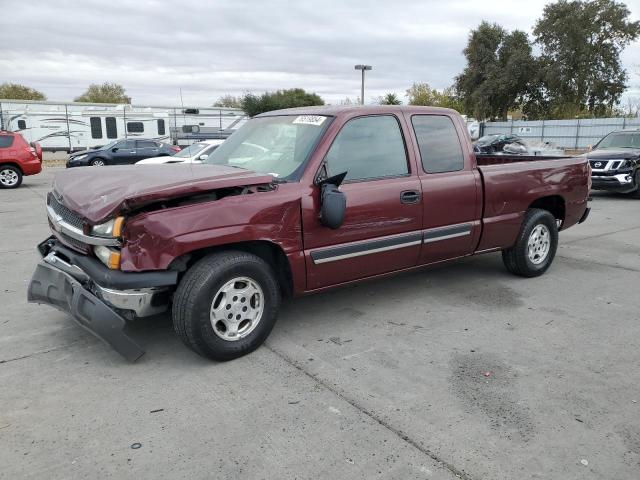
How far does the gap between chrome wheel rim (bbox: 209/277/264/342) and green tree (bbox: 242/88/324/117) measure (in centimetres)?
4467

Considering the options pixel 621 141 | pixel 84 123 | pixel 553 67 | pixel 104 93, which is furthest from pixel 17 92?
pixel 621 141

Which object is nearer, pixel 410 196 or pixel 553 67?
pixel 410 196

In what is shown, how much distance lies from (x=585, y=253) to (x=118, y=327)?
19.8 feet

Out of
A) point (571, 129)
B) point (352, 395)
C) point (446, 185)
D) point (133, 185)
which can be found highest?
point (571, 129)

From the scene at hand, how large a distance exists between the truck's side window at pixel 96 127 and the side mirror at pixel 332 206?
28.4m

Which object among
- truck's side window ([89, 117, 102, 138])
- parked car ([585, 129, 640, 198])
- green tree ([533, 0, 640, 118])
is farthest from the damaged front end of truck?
green tree ([533, 0, 640, 118])

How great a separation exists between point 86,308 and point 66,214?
81 cm

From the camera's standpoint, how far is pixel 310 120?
434 centimetres

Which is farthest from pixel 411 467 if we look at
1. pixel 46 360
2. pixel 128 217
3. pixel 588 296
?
pixel 588 296

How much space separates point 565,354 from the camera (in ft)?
12.5

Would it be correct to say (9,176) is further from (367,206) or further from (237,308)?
(367,206)

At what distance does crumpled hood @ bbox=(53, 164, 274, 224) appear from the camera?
326cm

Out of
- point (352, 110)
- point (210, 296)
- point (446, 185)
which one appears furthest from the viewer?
point (446, 185)

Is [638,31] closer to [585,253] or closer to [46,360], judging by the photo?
[585,253]
